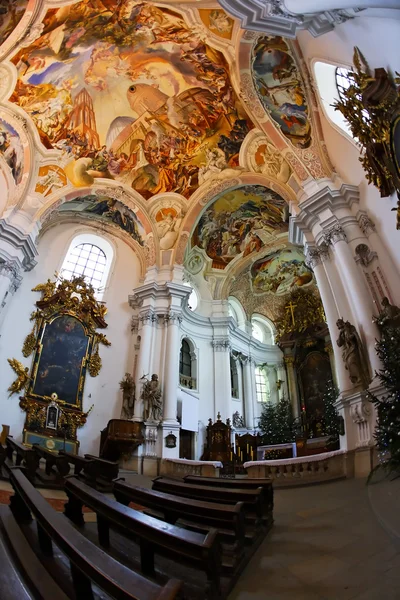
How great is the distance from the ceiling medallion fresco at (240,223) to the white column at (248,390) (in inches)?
200

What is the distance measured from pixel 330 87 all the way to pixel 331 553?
11.6 m

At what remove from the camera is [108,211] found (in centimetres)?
1555

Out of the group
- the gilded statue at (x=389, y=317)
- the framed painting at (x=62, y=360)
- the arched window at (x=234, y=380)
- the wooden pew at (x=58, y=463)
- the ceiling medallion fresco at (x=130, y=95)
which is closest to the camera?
the wooden pew at (x=58, y=463)

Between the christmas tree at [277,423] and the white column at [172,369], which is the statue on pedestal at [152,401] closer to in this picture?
the white column at [172,369]

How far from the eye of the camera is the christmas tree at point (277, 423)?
14.3 m

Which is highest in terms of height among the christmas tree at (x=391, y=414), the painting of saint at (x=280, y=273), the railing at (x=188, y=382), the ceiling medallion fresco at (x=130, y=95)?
the ceiling medallion fresco at (x=130, y=95)

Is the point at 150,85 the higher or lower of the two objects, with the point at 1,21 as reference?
higher

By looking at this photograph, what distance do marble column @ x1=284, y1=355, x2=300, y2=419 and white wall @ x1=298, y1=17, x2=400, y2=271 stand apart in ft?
31.5

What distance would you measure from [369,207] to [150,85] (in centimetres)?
904

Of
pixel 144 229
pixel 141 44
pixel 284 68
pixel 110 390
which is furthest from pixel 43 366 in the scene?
pixel 284 68

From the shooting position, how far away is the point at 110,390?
42.5 feet

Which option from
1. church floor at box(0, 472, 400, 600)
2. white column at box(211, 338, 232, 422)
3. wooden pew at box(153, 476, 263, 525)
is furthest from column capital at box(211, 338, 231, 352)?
wooden pew at box(153, 476, 263, 525)

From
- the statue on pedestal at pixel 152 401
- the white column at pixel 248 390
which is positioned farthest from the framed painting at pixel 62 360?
the white column at pixel 248 390

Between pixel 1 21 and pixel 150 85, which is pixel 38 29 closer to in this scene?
pixel 1 21
